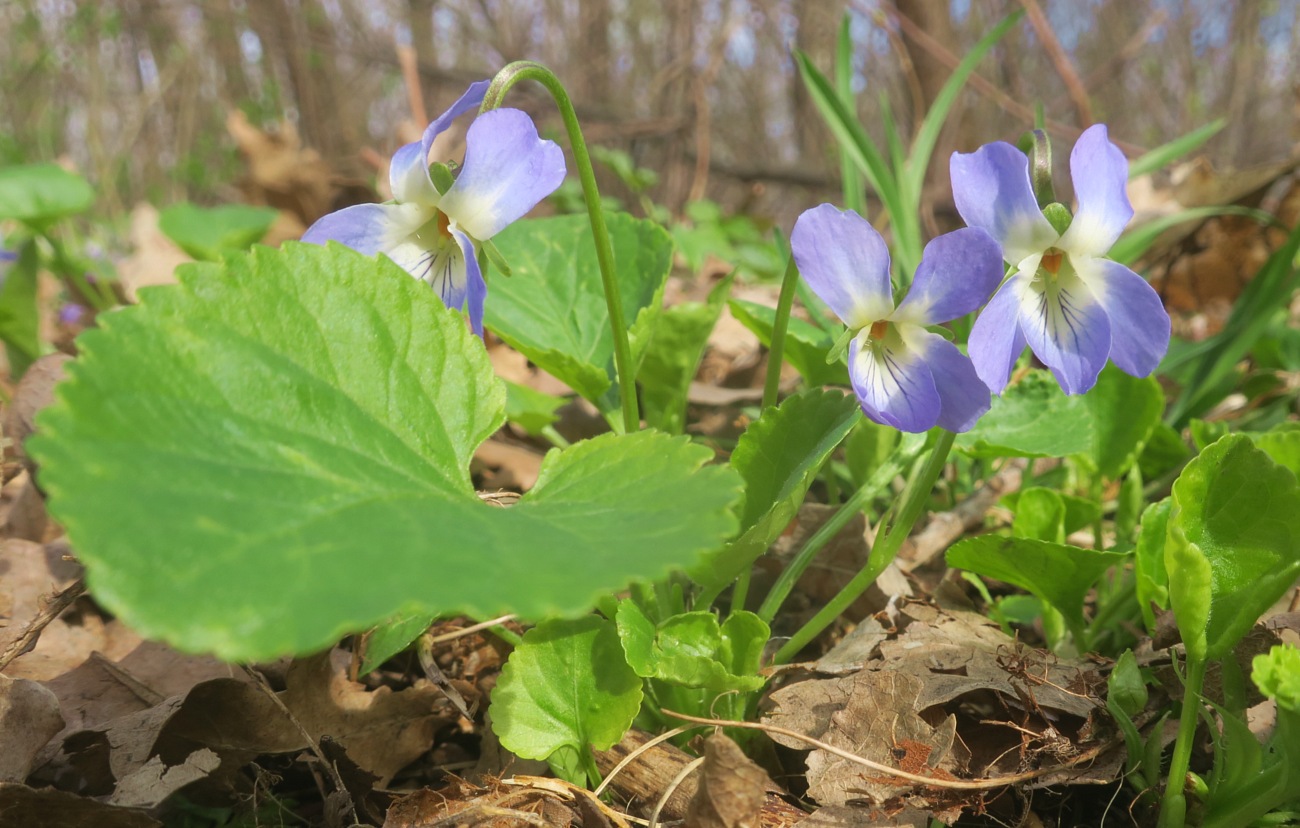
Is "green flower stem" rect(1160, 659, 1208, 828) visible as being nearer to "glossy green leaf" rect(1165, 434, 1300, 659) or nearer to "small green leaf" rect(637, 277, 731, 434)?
"glossy green leaf" rect(1165, 434, 1300, 659)

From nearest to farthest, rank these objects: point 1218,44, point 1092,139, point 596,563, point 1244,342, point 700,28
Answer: point 596,563 < point 1092,139 < point 1244,342 < point 700,28 < point 1218,44

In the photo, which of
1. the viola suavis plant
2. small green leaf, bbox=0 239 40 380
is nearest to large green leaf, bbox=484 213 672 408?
the viola suavis plant

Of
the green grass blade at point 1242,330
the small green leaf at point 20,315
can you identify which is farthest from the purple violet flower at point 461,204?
the green grass blade at point 1242,330

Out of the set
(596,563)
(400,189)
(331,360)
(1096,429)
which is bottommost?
(1096,429)

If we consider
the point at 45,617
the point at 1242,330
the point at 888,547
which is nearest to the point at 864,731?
the point at 888,547

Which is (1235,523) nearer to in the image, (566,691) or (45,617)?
(566,691)

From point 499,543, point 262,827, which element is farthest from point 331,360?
point 262,827

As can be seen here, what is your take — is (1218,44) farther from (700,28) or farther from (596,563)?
(596,563)
